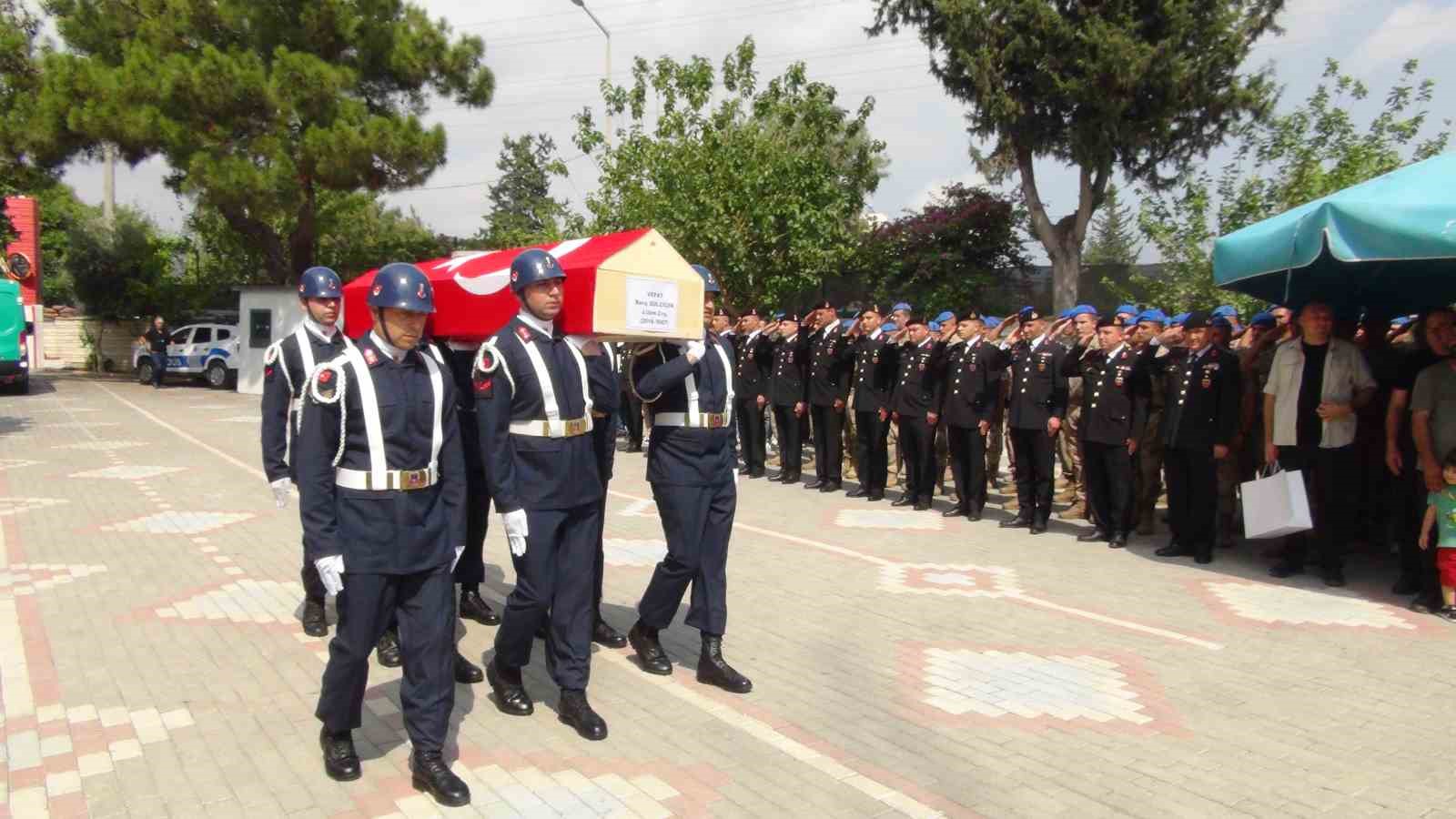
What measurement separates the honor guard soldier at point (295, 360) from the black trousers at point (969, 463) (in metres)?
5.92

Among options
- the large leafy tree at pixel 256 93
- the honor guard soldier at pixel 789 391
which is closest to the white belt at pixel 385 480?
the honor guard soldier at pixel 789 391

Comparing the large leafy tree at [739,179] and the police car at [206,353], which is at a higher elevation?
the large leafy tree at [739,179]

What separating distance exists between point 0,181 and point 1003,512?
66.4 feet

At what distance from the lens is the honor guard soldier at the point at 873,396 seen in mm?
11273

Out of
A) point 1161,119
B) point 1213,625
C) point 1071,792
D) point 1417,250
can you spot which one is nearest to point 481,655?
point 1071,792

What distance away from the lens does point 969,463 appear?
10.3 m

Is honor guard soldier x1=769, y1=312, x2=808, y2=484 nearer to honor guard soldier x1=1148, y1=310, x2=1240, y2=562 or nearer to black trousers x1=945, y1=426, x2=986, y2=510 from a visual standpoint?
black trousers x1=945, y1=426, x2=986, y2=510

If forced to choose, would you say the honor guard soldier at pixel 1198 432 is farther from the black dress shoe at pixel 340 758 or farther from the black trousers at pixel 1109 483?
the black dress shoe at pixel 340 758

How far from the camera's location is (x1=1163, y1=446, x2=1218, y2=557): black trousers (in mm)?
8438

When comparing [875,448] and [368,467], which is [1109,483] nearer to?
[875,448]

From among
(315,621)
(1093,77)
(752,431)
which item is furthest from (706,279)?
(1093,77)

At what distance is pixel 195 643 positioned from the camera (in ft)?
20.0

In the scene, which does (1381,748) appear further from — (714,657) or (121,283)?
(121,283)

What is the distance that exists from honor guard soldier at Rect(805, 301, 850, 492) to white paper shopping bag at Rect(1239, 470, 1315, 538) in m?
4.74
